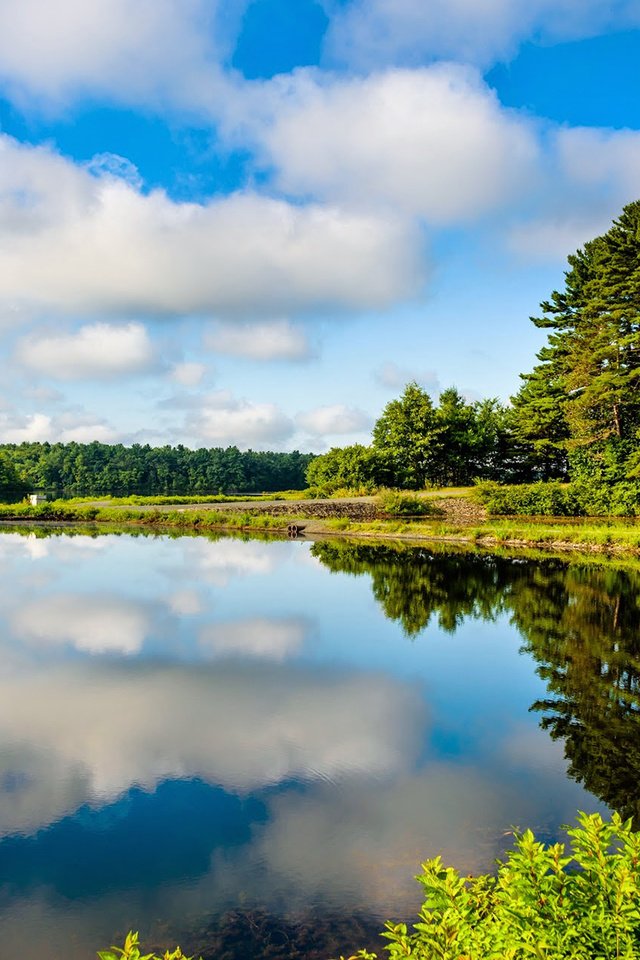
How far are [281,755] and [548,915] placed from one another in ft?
17.0

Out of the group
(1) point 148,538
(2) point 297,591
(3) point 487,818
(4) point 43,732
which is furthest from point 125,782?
(1) point 148,538

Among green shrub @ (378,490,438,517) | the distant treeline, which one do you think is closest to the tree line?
green shrub @ (378,490,438,517)

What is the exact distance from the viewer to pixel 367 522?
3950cm

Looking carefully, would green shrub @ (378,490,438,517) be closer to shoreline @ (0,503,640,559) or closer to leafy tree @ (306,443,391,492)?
shoreline @ (0,503,640,559)

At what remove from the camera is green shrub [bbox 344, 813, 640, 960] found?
263 cm

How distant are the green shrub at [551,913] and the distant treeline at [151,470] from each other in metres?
105

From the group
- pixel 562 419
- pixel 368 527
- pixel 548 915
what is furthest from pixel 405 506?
pixel 548 915

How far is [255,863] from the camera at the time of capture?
5438 mm

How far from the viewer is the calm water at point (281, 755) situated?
494 cm

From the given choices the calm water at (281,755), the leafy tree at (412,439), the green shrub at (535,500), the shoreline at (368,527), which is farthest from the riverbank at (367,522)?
the calm water at (281,755)

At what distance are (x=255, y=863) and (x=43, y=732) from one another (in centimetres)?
411

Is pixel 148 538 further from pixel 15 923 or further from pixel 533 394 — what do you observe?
pixel 15 923

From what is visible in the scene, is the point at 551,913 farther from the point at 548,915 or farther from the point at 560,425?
the point at 560,425

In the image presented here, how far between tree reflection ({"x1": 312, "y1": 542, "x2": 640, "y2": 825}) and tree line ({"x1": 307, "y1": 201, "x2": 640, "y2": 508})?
13.3m
